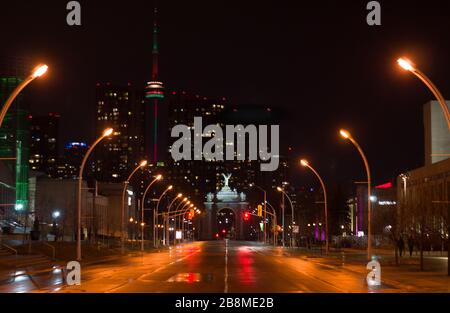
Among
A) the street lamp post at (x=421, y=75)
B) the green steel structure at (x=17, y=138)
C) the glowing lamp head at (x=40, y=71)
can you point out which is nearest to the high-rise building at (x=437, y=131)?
the green steel structure at (x=17, y=138)

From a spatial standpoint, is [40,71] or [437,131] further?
[437,131]

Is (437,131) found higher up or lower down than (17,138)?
higher up

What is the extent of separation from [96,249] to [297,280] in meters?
40.9

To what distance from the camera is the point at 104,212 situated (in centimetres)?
13650

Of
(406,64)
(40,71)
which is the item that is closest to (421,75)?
(406,64)

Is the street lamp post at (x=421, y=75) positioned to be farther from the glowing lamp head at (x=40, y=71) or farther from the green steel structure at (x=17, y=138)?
the green steel structure at (x=17, y=138)

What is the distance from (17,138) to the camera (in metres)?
107

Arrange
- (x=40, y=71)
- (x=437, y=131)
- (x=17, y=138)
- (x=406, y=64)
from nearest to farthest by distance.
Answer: (x=406, y=64) → (x=40, y=71) → (x=17, y=138) → (x=437, y=131)

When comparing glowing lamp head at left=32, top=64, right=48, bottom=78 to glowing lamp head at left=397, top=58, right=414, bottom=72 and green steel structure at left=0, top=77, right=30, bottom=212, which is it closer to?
glowing lamp head at left=397, top=58, right=414, bottom=72

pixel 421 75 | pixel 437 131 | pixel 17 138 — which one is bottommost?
pixel 421 75

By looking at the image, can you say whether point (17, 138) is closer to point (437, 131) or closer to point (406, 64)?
point (437, 131)

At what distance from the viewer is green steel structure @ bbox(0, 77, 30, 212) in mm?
105000
